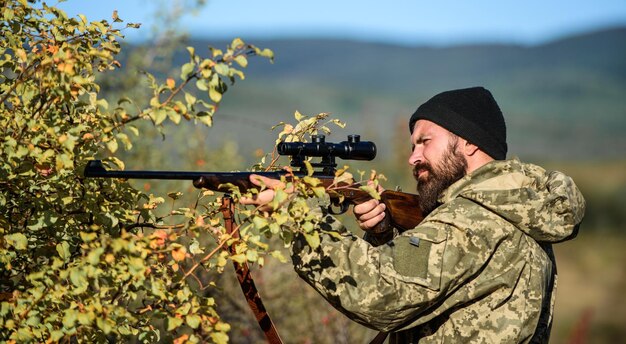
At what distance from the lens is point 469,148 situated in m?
4.40

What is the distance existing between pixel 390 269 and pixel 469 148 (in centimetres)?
103

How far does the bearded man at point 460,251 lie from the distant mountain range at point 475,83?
5471cm

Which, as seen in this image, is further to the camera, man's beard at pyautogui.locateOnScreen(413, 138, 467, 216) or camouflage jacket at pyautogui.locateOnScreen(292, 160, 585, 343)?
man's beard at pyautogui.locateOnScreen(413, 138, 467, 216)

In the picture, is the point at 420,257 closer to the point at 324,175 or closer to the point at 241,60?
the point at 324,175

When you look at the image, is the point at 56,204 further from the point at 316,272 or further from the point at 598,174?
the point at 598,174

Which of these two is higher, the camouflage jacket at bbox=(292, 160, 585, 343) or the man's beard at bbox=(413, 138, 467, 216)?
the man's beard at bbox=(413, 138, 467, 216)

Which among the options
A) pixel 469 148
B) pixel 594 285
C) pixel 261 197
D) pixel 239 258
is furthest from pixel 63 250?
pixel 594 285

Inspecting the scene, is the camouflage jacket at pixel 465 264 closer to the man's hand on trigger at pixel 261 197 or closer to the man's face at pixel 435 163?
the man's face at pixel 435 163

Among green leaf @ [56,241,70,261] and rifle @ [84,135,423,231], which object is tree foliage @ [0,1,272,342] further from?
rifle @ [84,135,423,231]

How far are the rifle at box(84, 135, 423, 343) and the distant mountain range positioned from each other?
54711mm

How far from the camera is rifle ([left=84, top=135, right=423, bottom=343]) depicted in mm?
3529

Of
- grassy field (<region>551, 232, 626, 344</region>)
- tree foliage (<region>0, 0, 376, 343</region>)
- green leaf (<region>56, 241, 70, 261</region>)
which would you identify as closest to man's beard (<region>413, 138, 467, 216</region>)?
tree foliage (<region>0, 0, 376, 343</region>)

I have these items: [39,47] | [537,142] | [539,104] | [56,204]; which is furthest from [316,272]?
[539,104]

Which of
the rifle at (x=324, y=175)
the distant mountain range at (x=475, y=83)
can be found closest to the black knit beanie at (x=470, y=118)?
the rifle at (x=324, y=175)
